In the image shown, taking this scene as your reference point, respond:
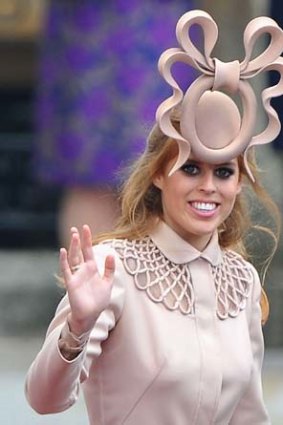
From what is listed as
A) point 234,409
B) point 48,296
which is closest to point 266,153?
point 48,296

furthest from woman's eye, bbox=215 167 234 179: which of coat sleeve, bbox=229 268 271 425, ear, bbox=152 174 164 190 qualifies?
coat sleeve, bbox=229 268 271 425

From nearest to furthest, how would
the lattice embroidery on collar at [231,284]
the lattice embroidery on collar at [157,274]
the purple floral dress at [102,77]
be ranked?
1. the lattice embroidery on collar at [157,274]
2. the lattice embroidery on collar at [231,284]
3. the purple floral dress at [102,77]

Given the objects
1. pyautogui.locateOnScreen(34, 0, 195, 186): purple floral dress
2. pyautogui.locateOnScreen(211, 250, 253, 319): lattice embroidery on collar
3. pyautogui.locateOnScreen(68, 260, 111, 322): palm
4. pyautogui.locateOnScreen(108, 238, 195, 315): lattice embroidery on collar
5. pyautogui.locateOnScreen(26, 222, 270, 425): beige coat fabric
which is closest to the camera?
pyautogui.locateOnScreen(68, 260, 111, 322): palm

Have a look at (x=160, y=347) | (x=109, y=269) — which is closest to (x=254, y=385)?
(x=160, y=347)

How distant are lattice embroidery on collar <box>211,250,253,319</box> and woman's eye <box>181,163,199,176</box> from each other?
256 millimetres

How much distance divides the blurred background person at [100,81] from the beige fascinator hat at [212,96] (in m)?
4.40

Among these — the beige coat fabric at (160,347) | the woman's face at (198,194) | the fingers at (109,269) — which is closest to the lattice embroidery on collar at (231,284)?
the beige coat fabric at (160,347)

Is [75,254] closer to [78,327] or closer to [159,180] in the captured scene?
[78,327]

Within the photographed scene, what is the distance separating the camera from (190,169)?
4066 mm

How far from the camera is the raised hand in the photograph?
145 inches

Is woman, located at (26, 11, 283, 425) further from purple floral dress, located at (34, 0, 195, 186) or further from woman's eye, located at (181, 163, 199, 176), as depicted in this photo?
purple floral dress, located at (34, 0, 195, 186)

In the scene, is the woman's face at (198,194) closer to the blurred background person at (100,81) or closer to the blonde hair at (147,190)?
the blonde hair at (147,190)

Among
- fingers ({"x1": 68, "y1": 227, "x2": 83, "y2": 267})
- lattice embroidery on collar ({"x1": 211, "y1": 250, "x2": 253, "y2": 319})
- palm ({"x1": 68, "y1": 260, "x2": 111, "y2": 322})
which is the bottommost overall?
lattice embroidery on collar ({"x1": 211, "y1": 250, "x2": 253, "y2": 319})

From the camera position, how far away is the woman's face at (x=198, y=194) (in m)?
4.06
